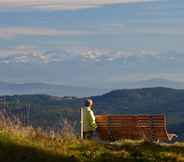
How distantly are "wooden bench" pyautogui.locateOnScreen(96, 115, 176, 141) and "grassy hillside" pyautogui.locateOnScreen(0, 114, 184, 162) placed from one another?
9.08 ft

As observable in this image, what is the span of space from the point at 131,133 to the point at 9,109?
3.21 meters

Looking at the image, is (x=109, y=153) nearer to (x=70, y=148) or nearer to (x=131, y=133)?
(x=70, y=148)

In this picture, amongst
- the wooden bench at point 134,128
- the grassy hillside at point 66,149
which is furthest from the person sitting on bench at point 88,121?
the grassy hillside at point 66,149

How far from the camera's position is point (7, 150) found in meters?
16.4

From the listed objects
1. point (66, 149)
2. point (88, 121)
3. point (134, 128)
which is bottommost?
point (66, 149)

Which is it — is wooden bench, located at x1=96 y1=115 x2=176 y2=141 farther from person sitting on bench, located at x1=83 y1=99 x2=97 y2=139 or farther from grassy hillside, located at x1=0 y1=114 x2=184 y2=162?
grassy hillside, located at x1=0 y1=114 x2=184 y2=162

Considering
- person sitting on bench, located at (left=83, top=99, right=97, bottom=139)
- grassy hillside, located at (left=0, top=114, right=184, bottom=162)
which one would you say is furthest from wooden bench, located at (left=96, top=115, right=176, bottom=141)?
grassy hillside, located at (left=0, top=114, right=184, bottom=162)

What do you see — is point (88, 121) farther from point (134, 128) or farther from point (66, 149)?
point (66, 149)

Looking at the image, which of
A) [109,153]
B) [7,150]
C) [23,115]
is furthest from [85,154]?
[23,115]

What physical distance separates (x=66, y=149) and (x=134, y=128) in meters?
4.95

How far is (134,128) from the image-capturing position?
21.3 m

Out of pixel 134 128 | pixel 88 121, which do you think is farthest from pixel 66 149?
pixel 134 128

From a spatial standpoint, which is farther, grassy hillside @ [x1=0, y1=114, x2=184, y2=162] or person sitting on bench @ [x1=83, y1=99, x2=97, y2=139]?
person sitting on bench @ [x1=83, y1=99, x2=97, y2=139]

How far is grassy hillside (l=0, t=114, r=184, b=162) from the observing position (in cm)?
1596
